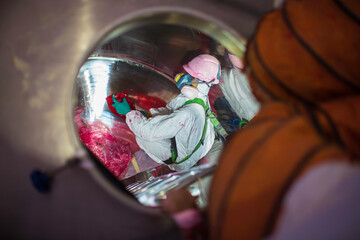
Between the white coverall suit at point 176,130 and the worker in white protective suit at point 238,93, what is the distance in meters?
0.12

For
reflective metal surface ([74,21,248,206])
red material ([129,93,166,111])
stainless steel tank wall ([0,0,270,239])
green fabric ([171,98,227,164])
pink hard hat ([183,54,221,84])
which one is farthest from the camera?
red material ([129,93,166,111])

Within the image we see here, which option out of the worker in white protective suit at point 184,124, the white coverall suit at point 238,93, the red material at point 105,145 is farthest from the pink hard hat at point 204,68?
the red material at point 105,145

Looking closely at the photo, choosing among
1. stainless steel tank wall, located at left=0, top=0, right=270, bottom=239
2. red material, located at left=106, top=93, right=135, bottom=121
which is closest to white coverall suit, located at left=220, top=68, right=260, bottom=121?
red material, located at left=106, top=93, right=135, bottom=121

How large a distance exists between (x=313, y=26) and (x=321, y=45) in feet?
0.14

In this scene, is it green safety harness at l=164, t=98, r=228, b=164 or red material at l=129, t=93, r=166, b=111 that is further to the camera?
red material at l=129, t=93, r=166, b=111

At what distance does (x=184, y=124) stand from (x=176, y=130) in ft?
0.16

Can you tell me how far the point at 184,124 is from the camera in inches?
45.9

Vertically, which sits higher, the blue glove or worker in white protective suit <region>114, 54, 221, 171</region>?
the blue glove

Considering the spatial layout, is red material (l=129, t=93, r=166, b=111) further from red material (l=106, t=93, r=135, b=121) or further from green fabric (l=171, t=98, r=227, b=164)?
green fabric (l=171, t=98, r=227, b=164)

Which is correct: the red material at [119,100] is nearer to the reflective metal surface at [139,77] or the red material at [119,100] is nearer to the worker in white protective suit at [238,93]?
the reflective metal surface at [139,77]

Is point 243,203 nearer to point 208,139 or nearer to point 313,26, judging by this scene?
point 313,26

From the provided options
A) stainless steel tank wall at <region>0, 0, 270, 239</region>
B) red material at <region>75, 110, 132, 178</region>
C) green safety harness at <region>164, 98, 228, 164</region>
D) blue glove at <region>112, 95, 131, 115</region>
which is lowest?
green safety harness at <region>164, 98, 228, 164</region>

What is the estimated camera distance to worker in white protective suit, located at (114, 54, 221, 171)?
1.15 metres

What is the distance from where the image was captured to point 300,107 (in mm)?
405
